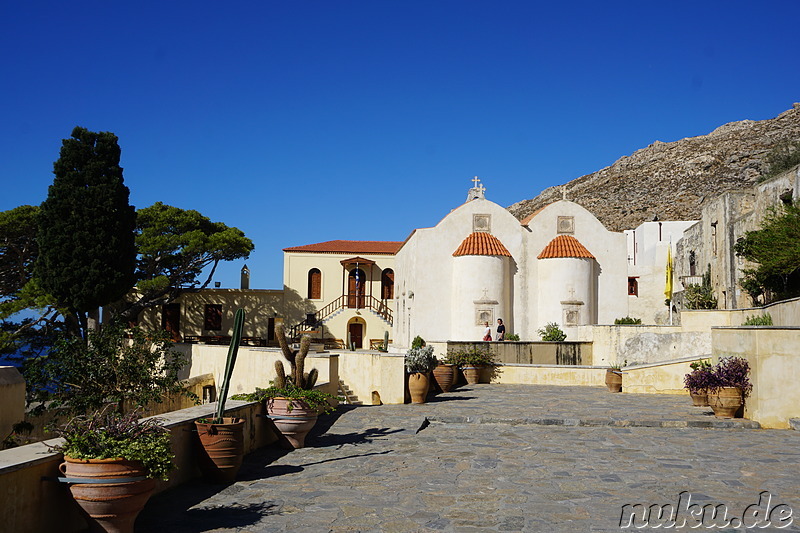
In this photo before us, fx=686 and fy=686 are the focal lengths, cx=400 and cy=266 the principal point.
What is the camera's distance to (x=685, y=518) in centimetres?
623

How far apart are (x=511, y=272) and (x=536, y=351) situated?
28.0ft

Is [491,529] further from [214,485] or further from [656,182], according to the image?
A: [656,182]

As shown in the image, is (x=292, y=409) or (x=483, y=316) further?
(x=483, y=316)

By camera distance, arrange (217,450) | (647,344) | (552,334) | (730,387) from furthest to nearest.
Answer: (552,334), (647,344), (730,387), (217,450)

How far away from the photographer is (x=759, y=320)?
69.3 feet

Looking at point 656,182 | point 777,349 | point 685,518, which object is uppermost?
point 656,182

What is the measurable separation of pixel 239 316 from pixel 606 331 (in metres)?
18.0

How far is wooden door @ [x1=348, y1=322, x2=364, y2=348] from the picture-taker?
129 feet

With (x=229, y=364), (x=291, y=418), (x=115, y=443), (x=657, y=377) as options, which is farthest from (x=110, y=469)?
(x=657, y=377)

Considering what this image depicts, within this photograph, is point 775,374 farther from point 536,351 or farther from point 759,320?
point 536,351

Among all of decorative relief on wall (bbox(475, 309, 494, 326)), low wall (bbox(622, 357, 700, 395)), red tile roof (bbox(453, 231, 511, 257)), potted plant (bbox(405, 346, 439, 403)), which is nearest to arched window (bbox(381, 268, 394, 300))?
red tile roof (bbox(453, 231, 511, 257))

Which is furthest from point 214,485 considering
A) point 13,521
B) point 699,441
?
point 699,441

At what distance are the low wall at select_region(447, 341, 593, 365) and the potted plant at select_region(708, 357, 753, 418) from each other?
9.83 metres

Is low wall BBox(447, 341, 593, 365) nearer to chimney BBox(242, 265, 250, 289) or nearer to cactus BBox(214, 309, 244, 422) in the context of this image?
cactus BBox(214, 309, 244, 422)
